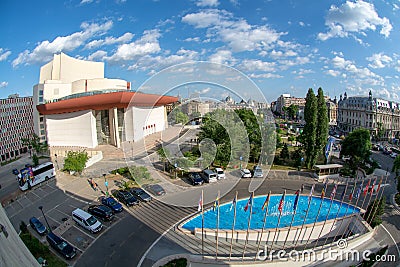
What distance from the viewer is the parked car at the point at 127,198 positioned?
48.8 feet

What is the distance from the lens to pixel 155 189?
16312 millimetres

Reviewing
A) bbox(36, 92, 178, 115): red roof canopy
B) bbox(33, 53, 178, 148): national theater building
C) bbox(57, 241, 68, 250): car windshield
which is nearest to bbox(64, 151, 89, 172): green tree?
bbox(33, 53, 178, 148): national theater building

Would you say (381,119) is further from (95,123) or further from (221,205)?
(95,123)

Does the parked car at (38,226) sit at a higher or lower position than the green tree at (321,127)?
lower

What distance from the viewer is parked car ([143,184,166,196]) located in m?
16.0

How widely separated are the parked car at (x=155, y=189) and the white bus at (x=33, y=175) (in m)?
8.90

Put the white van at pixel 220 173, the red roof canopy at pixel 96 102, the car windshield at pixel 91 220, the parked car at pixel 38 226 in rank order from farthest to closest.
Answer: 1. the red roof canopy at pixel 96 102
2. the white van at pixel 220 173
3. the car windshield at pixel 91 220
4. the parked car at pixel 38 226

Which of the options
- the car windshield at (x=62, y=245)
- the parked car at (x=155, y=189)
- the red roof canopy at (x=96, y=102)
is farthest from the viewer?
the red roof canopy at (x=96, y=102)

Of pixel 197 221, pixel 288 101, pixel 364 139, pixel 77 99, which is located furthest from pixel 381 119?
pixel 288 101

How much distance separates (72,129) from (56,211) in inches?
668

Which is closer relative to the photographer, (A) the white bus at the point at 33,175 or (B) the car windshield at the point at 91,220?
(B) the car windshield at the point at 91,220

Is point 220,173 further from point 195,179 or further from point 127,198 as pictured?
point 127,198

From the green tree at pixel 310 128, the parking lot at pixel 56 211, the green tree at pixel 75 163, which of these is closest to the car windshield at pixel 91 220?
the parking lot at pixel 56 211

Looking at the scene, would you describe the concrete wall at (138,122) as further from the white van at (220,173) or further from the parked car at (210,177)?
the white van at (220,173)
